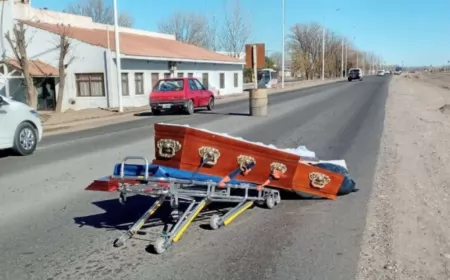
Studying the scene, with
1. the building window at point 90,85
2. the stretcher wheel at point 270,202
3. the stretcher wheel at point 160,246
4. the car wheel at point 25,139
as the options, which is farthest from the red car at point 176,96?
the stretcher wheel at point 160,246

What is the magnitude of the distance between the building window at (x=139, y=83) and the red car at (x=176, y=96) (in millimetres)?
7787

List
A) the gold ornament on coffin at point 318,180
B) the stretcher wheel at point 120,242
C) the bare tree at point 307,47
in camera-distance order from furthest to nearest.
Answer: the bare tree at point 307,47, the gold ornament on coffin at point 318,180, the stretcher wheel at point 120,242

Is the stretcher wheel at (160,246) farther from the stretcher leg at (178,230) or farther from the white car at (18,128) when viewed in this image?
the white car at (18,128)

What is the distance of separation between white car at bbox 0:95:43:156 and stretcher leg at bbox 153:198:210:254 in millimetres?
7042

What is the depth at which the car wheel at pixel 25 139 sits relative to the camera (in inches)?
428

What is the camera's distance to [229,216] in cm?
A: 549

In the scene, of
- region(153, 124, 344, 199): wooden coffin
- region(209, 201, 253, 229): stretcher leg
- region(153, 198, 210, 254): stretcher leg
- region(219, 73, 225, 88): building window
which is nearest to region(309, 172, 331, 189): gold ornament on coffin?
region(153, 124, 344, 199): wooden coffin

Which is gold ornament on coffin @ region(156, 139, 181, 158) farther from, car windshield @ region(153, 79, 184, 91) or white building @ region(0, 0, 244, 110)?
white building @ region(0, 0, 244, 110)

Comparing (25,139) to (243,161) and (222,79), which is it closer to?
(243,161)

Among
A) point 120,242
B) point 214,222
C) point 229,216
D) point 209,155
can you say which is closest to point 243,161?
point 209,155

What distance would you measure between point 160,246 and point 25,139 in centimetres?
773

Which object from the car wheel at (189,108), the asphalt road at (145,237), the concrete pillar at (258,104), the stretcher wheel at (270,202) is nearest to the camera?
the asphalt road at (145,237)

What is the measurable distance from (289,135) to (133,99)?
1850 centimetres

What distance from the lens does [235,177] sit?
5578mm
